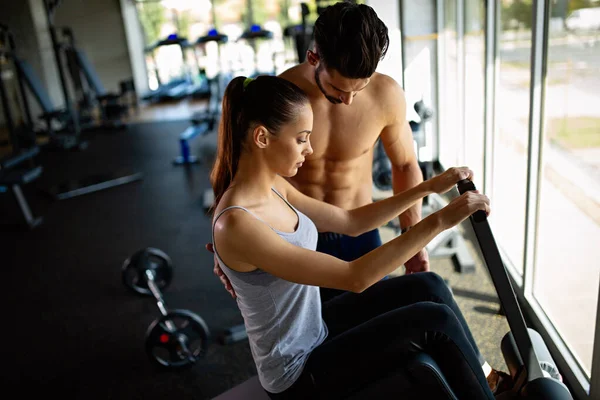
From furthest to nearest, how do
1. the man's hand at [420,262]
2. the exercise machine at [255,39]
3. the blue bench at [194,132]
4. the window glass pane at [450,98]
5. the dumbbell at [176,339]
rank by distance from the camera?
1. the exercise machine at [255,39]
2. the blue bench at [194,132]
3. the window glass pane at [450,98]
4. the dumbbell at [176,339]
5. the man's hand at [420,262]

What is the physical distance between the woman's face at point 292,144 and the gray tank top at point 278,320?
4.9 inches

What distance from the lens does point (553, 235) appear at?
2799 mm

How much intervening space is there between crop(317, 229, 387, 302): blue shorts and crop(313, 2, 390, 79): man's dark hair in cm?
53

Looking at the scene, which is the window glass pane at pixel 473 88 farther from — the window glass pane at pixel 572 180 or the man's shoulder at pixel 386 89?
the man's shoulder at pixel 386 89

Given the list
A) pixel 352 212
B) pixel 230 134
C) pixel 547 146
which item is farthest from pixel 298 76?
pixel 547 146

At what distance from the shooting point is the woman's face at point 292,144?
1.12m

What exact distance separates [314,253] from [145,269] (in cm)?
199

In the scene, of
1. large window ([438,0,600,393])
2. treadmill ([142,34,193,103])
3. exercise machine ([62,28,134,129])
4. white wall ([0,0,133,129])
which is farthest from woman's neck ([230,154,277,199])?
treadmill ([142,34,193,103])

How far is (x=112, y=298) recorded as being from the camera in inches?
121

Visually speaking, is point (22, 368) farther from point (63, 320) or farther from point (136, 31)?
point (136, 31)

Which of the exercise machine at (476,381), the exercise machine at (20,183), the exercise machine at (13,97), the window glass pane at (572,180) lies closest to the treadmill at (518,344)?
the exercise machine at (476,381)

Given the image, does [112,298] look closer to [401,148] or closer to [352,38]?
[401,148]

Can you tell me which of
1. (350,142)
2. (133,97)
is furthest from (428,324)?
(133,97)

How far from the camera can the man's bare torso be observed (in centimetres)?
163
